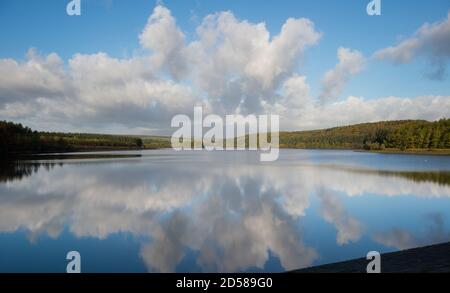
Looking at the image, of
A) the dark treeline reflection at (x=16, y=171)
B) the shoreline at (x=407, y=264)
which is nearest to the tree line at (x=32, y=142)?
the dark treeline reflection at (x=16, y=171)

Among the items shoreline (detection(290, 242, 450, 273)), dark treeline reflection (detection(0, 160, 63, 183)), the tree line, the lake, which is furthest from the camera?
the tree line

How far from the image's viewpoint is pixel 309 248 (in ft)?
27.3

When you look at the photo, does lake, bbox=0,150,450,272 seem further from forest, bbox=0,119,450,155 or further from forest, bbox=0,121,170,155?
forest, bbox=0,119,450,155

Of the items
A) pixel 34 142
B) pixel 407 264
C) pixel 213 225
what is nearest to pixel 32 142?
pixel 34 142

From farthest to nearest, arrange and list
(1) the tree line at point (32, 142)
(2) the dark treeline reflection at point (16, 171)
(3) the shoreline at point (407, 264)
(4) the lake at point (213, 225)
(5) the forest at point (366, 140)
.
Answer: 1. (5) the forest at point (366, 140)
2. (1) the tree line at point (32, 142)
3. (2) the dark treeline reflection at point (16, 171)
4. (4) the lake at point (213, 225)
5. (3) the shoreline at point (407, 264)

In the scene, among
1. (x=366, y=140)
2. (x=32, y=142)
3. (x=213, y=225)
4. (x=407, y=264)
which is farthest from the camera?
(x=366, y=140)

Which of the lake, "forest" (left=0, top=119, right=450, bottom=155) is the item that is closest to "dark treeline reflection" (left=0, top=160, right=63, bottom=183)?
the lake

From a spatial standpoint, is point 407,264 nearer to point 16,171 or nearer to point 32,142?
point 16,171

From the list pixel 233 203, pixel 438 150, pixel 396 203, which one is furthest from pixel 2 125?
pixel 438 150

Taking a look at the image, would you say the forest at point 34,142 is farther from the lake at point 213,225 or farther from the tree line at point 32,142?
the lake at point 213,225

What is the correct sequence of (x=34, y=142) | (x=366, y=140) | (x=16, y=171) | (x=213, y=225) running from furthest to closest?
(x=366, y=140) → (x=34, y=142) → (x=16, y=171) → (x=213, y=225)

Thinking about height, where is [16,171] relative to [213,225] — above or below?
below

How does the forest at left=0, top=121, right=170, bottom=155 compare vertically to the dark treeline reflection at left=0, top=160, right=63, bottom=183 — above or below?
above
